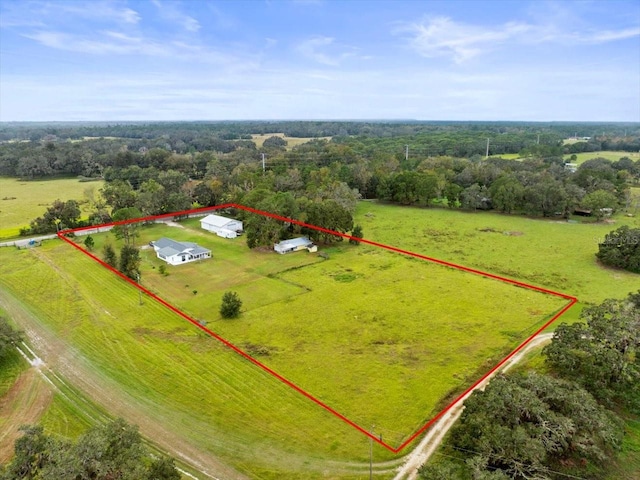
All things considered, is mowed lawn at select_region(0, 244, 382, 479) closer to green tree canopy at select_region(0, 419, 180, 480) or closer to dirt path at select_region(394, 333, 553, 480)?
dirt path at select_region(394, 333, 553, 480)

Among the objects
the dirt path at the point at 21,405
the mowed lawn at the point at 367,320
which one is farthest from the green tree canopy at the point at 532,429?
the dirt path at the point at 21,405

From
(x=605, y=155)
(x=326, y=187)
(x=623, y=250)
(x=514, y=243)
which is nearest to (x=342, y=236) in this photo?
(x=326, y=187)

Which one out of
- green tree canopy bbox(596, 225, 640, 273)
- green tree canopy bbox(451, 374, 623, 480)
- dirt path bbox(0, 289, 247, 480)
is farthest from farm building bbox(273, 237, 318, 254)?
green tree canopy bbox(451, 374, 623, 480)

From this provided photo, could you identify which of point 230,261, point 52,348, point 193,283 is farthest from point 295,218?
point 52,348

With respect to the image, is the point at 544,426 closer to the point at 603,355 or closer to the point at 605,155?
the point at 603,355

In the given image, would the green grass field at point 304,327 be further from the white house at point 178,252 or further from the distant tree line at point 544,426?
the distant tree line at point 544,426

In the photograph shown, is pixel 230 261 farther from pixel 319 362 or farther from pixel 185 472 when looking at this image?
pixel 185 472
